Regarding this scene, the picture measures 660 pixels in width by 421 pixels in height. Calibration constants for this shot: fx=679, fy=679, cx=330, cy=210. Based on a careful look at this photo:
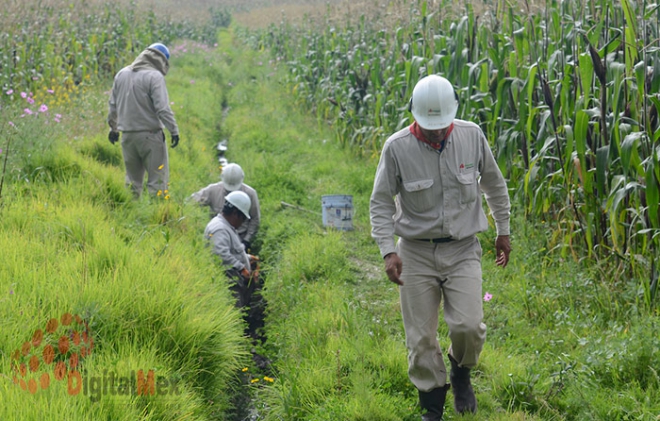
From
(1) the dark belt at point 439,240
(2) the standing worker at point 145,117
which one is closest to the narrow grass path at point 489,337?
(1) the dark belt at point 439,240

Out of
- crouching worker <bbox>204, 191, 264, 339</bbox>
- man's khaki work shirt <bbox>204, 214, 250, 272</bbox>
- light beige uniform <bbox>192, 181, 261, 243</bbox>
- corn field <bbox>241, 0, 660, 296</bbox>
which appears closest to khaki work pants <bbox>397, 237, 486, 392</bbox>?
corn field <bbox>241, 0, 660, 296</bbox>

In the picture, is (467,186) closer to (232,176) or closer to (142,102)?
(232,176)

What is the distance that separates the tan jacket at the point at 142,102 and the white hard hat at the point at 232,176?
2.51 feet

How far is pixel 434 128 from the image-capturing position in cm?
364

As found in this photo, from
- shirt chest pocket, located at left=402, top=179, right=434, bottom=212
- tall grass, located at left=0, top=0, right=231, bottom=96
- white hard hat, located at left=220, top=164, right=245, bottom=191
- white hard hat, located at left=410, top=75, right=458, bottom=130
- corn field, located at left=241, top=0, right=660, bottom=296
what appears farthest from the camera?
tall grass, located at left=0, top=0, right=231, bottom=96

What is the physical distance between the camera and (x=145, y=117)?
7.65 metres

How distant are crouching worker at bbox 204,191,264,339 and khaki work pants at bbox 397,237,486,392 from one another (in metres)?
2.52

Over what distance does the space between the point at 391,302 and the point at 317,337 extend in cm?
105

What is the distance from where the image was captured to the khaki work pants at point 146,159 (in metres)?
7.71

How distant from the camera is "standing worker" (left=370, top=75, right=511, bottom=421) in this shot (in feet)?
12.3

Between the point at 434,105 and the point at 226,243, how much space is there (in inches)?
131

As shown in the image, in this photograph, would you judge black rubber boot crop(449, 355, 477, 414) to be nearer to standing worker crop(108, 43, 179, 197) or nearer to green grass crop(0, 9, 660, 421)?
green grass crop(0, 9, 660, 421)

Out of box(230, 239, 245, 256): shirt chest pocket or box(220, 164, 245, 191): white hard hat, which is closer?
box(230, 239, 245, 256): shirt chest pocket

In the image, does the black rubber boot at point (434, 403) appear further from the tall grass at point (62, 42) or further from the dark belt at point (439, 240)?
the tall grass at point (62, 42)
